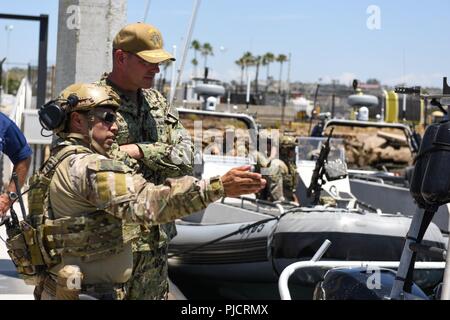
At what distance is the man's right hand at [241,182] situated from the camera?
2.33 meters

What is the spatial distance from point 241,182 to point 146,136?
1.20 meters

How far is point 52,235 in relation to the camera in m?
2.56

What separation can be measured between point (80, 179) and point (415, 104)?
32.7ft

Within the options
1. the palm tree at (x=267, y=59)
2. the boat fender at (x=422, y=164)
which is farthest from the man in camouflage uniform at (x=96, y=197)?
the palm tree at (x=267, y=59)

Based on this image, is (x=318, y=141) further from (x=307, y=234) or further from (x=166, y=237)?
(x=166, y=237)


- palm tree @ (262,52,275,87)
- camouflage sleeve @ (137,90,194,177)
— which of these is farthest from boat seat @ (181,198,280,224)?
palm tree @ (262,52,275,87)

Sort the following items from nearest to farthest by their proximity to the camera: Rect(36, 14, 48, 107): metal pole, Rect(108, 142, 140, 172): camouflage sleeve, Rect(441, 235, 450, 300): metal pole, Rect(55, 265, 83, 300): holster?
Rect(441, 235, 450, 300): metal pole < Rect(55, 265, 83, 300): holster < Rect(108, 142, 140, 172): camouflage sleeve < Rect(36, 14, 48, 107): metal pole

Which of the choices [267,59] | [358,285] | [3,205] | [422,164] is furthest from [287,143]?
[267,59]

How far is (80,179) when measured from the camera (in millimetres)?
2455

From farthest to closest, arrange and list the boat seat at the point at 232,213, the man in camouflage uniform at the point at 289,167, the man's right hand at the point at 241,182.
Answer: the man in camouflage uniform at the point at 289,167 → the boat seat at the point at 232,213 → the man's right hand at the point at 241,182

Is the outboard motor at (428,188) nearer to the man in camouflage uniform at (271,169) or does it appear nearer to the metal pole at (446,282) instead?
the metal pole at (446,282)

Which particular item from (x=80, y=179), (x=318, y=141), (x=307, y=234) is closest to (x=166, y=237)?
(x=80, y=179)

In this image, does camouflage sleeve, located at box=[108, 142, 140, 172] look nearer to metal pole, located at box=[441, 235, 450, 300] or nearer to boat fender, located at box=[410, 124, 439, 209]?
boat fender, located at box=[410, 124, 439, 209]

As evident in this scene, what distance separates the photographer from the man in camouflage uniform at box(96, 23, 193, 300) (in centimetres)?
322
